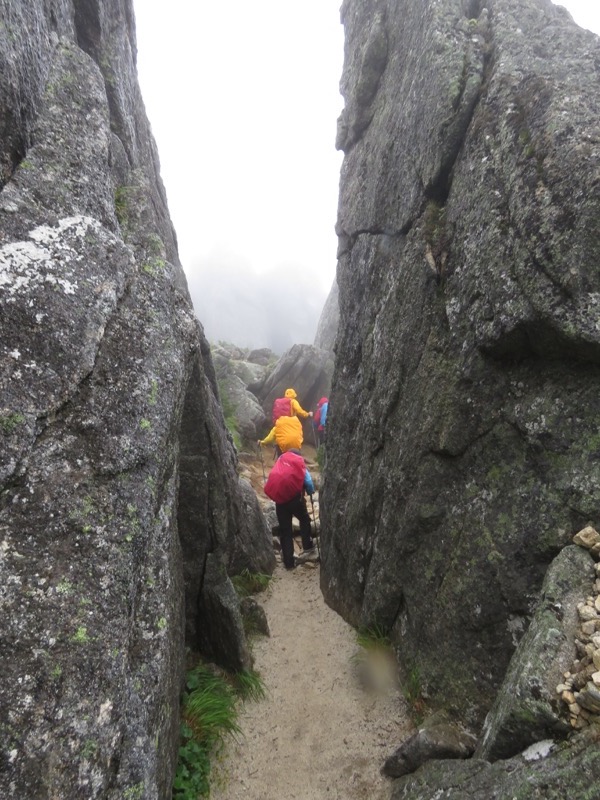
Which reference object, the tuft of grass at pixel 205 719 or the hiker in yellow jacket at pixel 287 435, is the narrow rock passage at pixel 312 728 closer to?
the tuft of grass at pixel 205 719

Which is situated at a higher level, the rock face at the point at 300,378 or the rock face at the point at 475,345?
the rock face at the point at 475,345

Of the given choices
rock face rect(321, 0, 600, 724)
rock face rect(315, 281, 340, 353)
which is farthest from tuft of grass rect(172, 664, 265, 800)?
rock face rect(315, 281, 340, 353)

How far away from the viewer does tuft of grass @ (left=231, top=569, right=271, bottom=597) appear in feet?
36.4

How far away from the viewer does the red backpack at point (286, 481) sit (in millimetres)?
12219

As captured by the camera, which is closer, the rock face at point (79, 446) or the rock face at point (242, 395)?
the rock face at point (79, 446)

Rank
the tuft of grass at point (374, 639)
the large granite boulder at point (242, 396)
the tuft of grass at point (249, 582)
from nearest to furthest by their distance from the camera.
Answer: the tuft of grass at point (374, 639), the tuft of grass at point (249, 582), the large granite boulder at point (242, 396)

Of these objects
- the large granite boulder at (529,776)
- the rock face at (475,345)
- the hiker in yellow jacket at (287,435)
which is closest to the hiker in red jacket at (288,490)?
the hiker in yellow jacket at (287,435)

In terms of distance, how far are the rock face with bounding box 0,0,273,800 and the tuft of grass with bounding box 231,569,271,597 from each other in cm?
414

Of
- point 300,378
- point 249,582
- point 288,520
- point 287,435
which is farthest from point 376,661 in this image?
point 300,378

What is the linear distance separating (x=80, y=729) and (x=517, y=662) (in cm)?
414

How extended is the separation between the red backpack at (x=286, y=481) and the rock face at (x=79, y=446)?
5542mm

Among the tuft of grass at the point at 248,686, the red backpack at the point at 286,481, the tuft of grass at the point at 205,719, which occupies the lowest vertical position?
the tuft of grass at the point at 248,686

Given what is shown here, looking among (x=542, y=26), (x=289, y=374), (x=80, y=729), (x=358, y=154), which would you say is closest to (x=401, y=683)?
(x=80, y=729)

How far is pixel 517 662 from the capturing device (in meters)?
4.95
